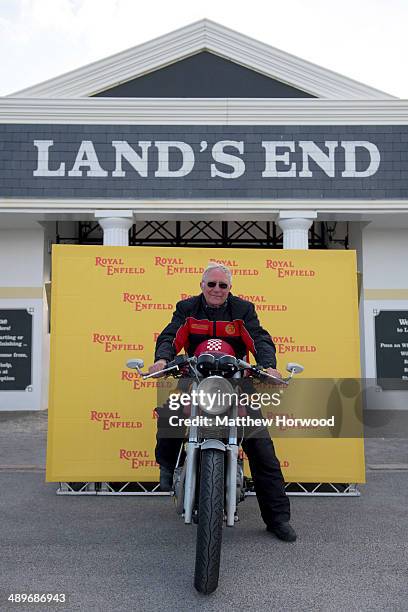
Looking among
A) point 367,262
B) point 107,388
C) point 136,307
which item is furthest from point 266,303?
point 367,262

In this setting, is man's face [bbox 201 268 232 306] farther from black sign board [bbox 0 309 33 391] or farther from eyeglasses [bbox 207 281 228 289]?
black sign board [bbox 0 309 33 391]

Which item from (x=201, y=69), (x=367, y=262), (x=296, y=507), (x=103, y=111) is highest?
(x=201, y=69)

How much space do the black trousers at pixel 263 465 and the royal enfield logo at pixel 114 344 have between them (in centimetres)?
130

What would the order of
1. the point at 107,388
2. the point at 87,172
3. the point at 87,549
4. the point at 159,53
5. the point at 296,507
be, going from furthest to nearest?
the point at 159,53, the point at 87,172, the point at 107,388, the point at 296,507, the point at 87,549

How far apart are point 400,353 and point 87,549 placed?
1007 centimetres

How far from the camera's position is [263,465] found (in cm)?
420

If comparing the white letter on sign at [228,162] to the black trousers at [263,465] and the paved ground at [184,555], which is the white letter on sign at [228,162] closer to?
the paved ground at [184,555]

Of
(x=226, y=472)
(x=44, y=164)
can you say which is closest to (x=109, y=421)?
(x=226, y=472)

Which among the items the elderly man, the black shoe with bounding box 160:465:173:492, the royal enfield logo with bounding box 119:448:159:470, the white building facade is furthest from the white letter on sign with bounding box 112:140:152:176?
the black shoe with bounding box 160:465:173:492

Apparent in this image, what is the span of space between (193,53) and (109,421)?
9626 mm

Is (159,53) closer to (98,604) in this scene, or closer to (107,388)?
(107,388)

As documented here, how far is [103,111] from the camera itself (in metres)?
11.6

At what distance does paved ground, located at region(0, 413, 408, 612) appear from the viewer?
3.18m

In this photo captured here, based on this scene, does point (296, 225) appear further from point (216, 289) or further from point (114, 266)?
point (216, 289)
